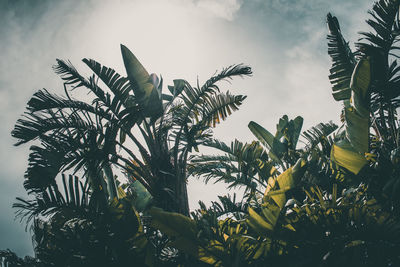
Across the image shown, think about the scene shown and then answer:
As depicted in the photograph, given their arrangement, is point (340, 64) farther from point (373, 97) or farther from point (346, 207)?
point (346, 207)

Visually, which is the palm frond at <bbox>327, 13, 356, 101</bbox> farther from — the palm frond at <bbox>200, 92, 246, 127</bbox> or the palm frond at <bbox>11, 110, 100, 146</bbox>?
the palm frond at <bbox>11, 110, 100, 146</bbox>

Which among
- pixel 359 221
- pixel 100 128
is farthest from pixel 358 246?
pixel 100 128

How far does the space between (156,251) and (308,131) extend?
154 inches

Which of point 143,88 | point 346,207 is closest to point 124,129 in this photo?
point 143,88

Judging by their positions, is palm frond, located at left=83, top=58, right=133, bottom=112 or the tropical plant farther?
palm frond, located at left=83, top=58, right=133, bottom=112

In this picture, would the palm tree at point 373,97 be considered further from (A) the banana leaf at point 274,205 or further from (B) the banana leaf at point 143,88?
(B) the banana leaf at point 143,88

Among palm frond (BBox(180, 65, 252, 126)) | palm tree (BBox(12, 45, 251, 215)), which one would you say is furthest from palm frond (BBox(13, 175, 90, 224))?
palm frond (BBox(180, 65, 252, 126))

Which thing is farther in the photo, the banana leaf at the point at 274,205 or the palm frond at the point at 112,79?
the palm frond at the point at 112,79

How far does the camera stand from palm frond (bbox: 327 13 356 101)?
471 cm

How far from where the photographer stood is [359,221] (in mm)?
2828

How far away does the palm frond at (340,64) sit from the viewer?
4.71 metres

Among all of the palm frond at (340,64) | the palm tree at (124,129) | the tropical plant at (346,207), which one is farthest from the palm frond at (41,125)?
the palm frond at (340,64)

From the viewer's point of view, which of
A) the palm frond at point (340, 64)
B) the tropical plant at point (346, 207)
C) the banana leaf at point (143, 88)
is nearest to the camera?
the tropical plant at point (346, 207)

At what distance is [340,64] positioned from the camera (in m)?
4.76
